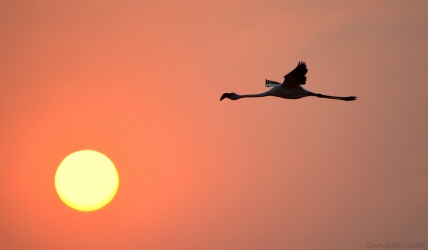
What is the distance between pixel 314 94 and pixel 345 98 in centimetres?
204

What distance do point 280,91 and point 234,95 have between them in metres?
2.24

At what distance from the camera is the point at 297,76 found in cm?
3694

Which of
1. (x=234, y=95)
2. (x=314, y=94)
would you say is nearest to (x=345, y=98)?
(x=314, y=94)

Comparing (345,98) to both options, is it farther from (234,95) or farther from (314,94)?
(234,95)

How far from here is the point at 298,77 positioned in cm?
3703

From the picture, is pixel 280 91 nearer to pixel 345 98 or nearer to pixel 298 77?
pixel 298 77

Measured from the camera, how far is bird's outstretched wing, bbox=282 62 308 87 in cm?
3647

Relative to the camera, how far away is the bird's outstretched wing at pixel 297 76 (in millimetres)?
36469

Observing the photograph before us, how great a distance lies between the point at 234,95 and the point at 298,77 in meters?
3.42

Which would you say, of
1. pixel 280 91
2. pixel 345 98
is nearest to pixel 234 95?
pixel 280 91

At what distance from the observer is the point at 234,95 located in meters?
38.6

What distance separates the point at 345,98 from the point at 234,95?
5.79m

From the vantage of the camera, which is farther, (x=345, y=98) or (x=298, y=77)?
(x=345, y=98)

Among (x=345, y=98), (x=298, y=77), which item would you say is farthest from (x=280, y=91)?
(x=345, y=98)
